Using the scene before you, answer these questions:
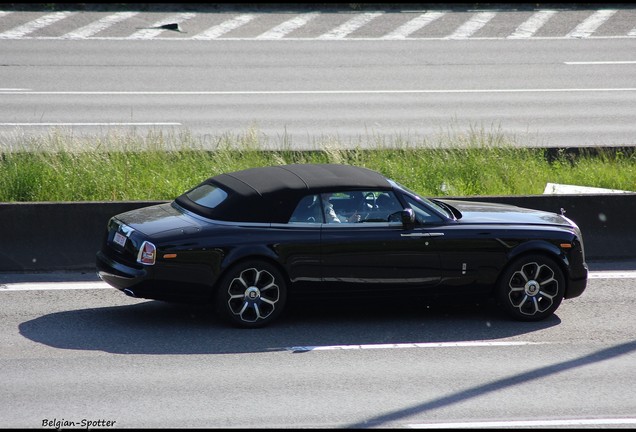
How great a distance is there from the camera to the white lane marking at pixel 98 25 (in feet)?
79.7

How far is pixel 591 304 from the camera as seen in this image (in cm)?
998

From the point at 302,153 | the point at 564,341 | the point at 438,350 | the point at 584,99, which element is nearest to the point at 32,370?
the point at 438,350

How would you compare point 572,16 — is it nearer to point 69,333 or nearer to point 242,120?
point 242,120

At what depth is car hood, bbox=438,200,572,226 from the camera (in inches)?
379

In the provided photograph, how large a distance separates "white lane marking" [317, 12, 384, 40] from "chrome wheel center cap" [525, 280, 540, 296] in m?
16.4

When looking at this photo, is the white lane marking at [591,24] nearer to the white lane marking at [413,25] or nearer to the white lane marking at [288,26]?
the white lane marking at [413,25]

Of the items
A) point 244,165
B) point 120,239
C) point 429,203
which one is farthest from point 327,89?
point 120,239

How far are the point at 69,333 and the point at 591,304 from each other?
16.7 feet

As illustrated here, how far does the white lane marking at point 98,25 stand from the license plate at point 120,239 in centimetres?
1608

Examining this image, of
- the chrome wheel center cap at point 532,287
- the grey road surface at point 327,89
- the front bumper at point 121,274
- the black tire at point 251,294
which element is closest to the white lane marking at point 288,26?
the grey road surface at point 327,89

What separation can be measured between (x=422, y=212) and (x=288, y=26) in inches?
681

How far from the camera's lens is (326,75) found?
22.3m

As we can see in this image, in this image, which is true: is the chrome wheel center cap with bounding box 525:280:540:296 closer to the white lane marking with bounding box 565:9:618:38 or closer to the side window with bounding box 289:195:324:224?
the side window with bounding box 289:195:324:224

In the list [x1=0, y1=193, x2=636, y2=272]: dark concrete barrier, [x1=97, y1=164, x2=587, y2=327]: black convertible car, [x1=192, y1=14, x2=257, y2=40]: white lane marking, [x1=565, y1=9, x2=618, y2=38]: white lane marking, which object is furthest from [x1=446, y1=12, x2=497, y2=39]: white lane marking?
[x1=97, y1=164, x2=587, y2=327]: black convertible car
